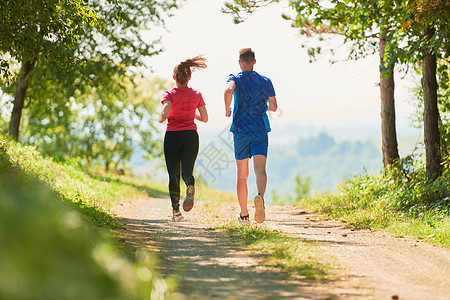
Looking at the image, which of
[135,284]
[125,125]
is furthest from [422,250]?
[125,125]

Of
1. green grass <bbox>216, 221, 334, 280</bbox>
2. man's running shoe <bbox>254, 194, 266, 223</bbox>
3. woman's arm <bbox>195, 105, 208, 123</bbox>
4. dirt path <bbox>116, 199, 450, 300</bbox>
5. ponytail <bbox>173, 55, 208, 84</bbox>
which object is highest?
ponytail <bbox>173, 55, 208, 84</bbox>

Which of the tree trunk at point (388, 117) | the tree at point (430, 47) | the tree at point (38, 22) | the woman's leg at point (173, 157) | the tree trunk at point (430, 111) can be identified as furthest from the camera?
the tree trunk at point (388, 117)

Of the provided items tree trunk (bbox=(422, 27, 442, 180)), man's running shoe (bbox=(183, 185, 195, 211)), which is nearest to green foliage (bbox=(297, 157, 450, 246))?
tree trunk (bbox=(422, 27, 442, 180))

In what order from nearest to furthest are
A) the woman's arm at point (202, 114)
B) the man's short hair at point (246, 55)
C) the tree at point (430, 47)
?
the man's short hair at point (246, 55)
the woman's arm at point (202, 114)
the tree at point (430, 47)

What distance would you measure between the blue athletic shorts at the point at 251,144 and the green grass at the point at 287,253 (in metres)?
1.21

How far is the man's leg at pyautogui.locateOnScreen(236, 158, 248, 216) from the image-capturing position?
7.52m

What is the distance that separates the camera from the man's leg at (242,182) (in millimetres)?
7523

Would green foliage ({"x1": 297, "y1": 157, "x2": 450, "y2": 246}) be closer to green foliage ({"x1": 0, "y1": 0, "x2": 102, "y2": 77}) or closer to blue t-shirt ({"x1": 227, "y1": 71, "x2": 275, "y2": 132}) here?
blue t-shirt ({"x1": 227, "y1": 71, "x2": 275, "y2": 132})

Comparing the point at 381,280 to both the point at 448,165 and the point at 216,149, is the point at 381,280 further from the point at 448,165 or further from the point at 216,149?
the point at 216,149

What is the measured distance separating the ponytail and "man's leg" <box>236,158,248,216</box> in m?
1.65

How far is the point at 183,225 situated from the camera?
7.80m

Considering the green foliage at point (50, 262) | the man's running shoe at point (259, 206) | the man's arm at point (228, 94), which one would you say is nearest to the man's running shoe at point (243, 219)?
the man's running shoe at point (259, 206)

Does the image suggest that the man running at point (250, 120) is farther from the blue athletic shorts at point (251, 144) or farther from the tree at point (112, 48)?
the tree at point (112, 48)

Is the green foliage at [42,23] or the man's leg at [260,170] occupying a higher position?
the green foliage at [42,23]
